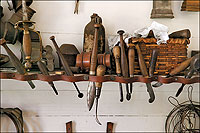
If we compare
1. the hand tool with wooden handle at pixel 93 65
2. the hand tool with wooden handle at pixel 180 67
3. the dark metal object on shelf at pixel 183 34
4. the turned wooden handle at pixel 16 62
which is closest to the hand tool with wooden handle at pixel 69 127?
the hand tool with wooden handle at pixel 93 65

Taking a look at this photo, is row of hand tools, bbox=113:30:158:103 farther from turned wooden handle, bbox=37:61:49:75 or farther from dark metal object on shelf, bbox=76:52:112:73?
turned wooden handle, bbox=37:61:49:75

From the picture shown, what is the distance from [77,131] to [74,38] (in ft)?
1.62

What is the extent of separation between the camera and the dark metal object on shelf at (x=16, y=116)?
1.00 metres

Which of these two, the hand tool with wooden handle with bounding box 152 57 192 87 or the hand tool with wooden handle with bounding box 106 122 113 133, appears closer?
the hand tool with wooden handle with bounding box 152 57 192 87

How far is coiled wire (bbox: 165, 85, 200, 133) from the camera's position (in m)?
1.11

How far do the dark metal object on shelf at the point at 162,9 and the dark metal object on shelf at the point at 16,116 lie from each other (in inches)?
32.7

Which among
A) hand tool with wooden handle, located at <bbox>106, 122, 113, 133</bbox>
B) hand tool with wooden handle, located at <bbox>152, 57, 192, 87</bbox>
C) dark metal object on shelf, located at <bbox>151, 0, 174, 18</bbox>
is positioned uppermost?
dark metal object on shelf, located at <bbox>151, 0, 174, 18</bbox>

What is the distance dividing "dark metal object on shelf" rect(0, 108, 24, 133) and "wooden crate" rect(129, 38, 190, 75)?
656 millimetres

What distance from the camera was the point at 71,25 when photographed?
106 centimetres

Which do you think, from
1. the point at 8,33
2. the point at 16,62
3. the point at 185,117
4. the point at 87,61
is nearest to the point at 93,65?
the point at 87,61

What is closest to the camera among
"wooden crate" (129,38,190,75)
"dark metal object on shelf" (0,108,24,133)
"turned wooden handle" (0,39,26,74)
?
"turned wooden handle" (0,39,26,74)

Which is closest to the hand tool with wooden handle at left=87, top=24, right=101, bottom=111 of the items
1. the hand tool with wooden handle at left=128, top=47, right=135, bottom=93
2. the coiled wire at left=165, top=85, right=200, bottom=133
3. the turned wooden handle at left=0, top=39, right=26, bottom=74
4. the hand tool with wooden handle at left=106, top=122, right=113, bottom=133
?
the hand tool with wooden handle at left=128, top=47, right=135, bottom=93

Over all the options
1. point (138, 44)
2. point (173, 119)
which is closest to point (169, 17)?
point (138, 44)

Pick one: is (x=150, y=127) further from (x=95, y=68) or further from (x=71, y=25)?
(x=71, y=25)
